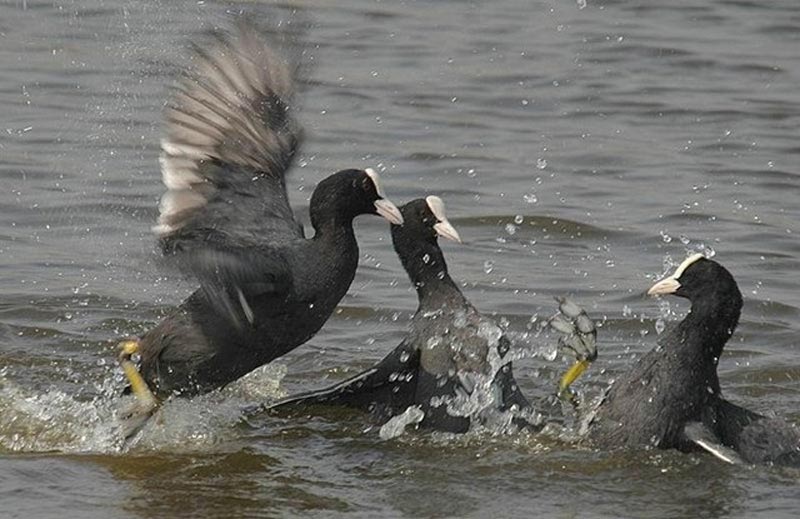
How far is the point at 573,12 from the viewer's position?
1237 cm

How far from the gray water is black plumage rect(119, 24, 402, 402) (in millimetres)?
192

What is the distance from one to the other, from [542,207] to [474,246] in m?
0.59

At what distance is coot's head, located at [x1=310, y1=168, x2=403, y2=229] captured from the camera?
20.0 feet

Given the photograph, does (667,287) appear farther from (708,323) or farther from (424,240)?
(424,240)

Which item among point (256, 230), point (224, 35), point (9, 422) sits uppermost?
point (224, 35)

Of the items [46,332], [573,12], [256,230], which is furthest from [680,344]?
[573,12]

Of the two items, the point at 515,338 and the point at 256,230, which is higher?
the point at 256,230

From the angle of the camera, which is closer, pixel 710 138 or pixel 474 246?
pixel 474 246

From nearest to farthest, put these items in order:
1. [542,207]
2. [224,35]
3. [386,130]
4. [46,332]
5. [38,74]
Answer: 1. [224,35]
2. [46,332]
3. [542,207]
4. [386,130]
5. [38,74]

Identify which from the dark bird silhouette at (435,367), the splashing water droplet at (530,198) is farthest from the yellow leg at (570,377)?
the splashing water droplet at (530,198)

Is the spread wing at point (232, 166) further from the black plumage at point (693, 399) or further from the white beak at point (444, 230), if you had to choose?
the black plumage at point (693, 399)

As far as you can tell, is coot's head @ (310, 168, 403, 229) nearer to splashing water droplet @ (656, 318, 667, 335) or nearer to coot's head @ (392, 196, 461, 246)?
coot's head @ (392, 196, 461, 246)

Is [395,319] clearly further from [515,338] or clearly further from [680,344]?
[680,344]

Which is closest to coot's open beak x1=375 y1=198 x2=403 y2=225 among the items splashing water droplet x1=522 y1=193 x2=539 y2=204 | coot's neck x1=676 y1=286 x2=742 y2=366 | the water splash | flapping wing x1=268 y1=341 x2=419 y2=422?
flapping wing x1=268 y1=341 x2=419 y2=422
